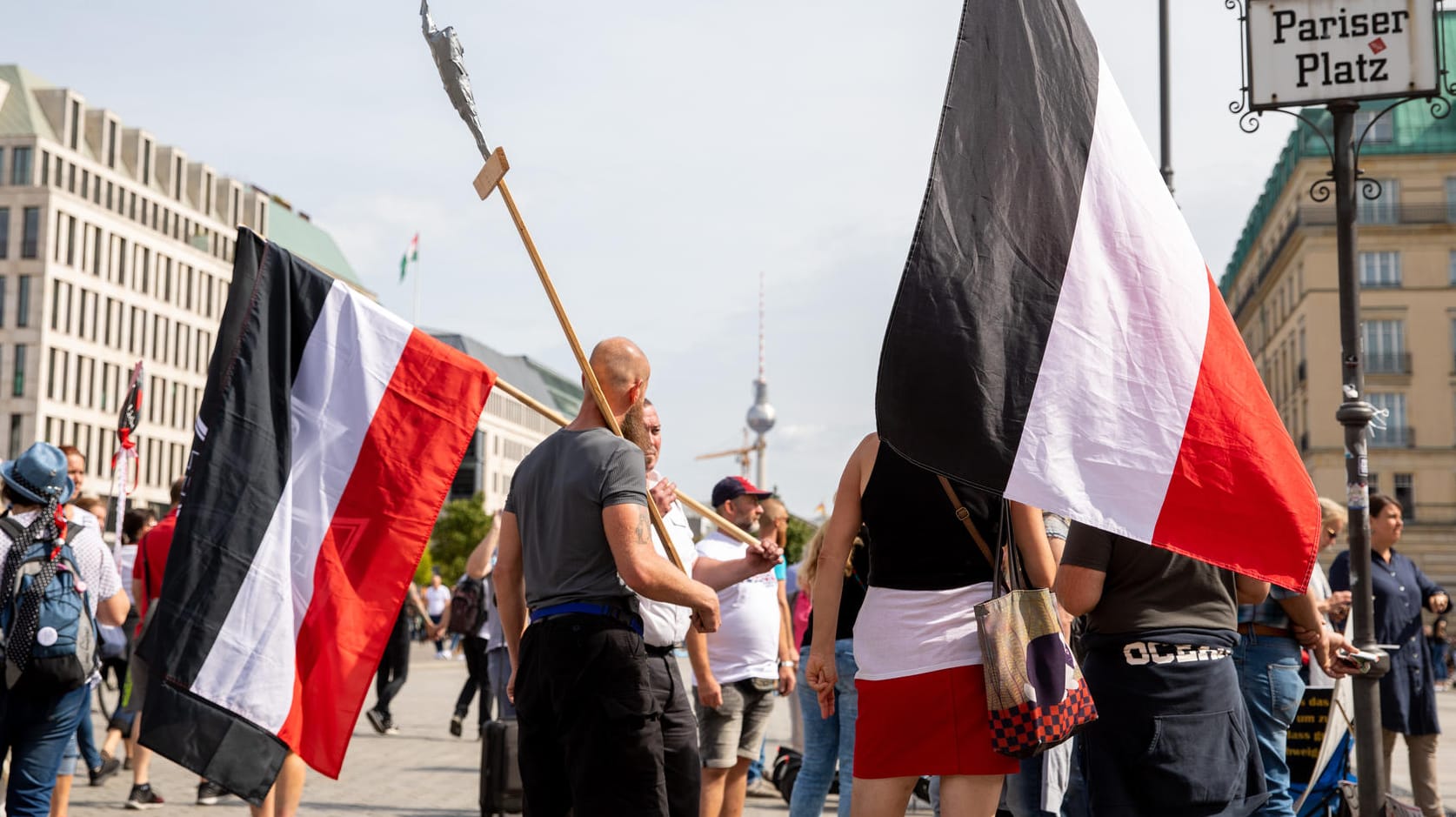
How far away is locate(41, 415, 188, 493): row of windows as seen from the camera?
8338 cm

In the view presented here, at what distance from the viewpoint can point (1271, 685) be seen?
719 centimetres

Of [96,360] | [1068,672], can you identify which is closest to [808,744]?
[1068,672]

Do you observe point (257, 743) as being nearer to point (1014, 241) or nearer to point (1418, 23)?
point (1014, 241)

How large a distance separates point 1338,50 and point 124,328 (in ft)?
289

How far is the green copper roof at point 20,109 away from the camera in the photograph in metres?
82.1

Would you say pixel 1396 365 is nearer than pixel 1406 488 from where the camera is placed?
No

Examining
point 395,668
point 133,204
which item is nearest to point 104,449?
point 133,204

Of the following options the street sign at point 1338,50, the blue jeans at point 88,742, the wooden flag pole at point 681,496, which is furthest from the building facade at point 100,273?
the wooden flag pole at point 681,496

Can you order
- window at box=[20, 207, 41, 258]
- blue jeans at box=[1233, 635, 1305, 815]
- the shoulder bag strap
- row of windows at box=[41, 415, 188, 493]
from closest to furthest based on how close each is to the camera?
the shoulder bag strap
blue jeans at box=[1233, 635, 1305, 815]
window at box=[20, 207, 41, 258]
row of windows at box=[41, 415, 188, 493]

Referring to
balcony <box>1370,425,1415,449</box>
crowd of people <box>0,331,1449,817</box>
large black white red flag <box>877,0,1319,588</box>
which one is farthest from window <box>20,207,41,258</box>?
large black white red flag <box>877,0,1319,588</box>

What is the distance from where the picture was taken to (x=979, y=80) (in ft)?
15.5

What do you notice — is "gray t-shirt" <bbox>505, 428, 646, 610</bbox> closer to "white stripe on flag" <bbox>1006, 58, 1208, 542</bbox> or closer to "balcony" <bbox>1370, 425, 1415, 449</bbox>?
"white stripe on flag" <bbox>1006, 58, 1208, 542</bbox>

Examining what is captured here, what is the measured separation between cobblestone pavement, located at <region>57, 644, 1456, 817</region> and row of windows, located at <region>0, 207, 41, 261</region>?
2788 inches

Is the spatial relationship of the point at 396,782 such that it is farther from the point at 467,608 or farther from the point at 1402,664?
the point at 1402,664
